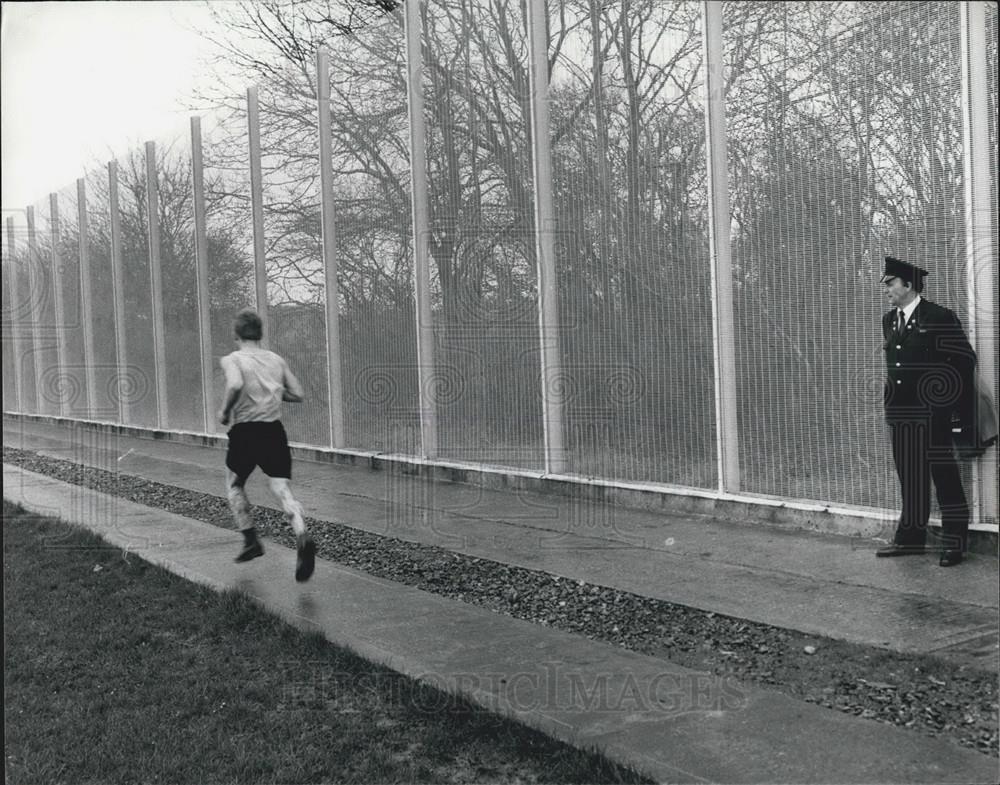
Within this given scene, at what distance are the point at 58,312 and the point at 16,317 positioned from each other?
13.9ft

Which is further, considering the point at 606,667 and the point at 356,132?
the point at 356,132

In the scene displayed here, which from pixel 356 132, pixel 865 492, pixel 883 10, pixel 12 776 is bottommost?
pixel 12 776

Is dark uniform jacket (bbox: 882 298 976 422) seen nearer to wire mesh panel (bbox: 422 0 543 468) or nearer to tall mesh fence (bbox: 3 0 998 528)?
tall mesh fence (bbox: 3 0 998 528)

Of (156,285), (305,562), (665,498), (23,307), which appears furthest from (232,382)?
(23,307)

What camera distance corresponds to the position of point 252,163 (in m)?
16.8

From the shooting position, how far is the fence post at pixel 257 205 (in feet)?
54.1

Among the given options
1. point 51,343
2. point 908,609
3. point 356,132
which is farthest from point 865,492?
point 51,343

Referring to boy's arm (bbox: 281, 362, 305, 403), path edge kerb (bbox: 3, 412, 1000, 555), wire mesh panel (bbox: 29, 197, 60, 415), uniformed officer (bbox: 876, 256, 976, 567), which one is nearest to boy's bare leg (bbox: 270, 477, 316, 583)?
boy's arm (bbox: 281, 362, 305, 403)

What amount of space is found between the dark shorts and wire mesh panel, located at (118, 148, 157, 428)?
1602 cm

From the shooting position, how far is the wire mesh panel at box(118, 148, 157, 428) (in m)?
22.2

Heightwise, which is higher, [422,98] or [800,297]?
[422,98]

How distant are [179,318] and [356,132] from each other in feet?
27.1

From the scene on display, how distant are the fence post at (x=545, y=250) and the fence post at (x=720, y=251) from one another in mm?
2179

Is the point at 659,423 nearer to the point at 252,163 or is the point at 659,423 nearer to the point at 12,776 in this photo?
the point at 12,776
